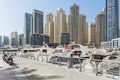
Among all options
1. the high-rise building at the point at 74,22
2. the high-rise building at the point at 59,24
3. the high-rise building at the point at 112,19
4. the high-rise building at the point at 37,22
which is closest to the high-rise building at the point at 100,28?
the high-rise building at the point at 112,19

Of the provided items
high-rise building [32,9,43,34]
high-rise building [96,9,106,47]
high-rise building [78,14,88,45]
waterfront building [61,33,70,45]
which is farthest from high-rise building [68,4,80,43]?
high-rise building [32,9,43,34]

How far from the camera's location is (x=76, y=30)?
5133 inches

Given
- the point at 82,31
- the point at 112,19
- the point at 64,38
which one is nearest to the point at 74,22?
the point at 82,31

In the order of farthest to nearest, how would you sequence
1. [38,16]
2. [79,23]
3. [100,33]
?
[38,16], [79,23], [100,33]

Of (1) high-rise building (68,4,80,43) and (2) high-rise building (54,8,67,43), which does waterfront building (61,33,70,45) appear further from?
(2) high-rise building (54,8,67,43)

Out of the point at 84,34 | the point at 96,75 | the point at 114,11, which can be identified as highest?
the point at 114,11

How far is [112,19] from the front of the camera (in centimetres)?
11594

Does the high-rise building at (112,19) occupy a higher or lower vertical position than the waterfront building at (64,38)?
higher

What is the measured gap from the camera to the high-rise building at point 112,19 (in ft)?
357

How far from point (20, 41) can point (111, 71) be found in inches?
5884

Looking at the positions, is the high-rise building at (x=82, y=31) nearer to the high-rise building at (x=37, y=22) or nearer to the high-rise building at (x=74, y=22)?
the high-rise building at (x=74, y=22)

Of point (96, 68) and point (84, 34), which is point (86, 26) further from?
point (96, 68)

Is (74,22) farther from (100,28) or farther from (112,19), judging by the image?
(112,19)

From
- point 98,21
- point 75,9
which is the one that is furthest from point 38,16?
point 98,21
